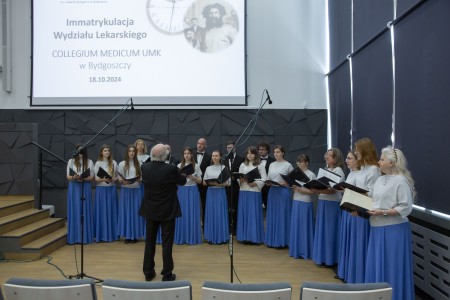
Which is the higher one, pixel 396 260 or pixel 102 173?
pixel 102 173

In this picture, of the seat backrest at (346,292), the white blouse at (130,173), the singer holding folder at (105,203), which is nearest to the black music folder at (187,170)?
the white blouse at (130,173)

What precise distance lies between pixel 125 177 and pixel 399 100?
4082 mm

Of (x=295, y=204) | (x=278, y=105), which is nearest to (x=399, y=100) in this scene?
(x=295, y=204)

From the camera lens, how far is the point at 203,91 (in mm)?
8562

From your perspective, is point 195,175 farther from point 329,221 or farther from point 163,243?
point 329,221

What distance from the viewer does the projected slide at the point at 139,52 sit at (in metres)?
8.48

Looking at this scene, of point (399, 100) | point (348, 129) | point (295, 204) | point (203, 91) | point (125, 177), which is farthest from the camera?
point (203, 91)

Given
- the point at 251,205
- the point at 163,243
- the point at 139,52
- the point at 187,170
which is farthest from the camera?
the point at 139,52

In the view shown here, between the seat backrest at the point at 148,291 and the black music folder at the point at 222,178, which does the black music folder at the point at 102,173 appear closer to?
the black music folder at the point at 222,178

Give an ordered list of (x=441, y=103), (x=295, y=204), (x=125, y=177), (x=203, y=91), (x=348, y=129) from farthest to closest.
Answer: (x=203, y=91) → (x=348, y=129) → (x=125, y=177) → (x=295, y=204) → (x=441, y=103)

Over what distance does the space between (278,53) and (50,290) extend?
7465mm

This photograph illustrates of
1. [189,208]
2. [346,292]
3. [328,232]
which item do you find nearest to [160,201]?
[189,208]

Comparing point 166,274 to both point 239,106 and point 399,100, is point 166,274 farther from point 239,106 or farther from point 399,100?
point 239,106

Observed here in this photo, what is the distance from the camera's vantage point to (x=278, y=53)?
8.79 meters
